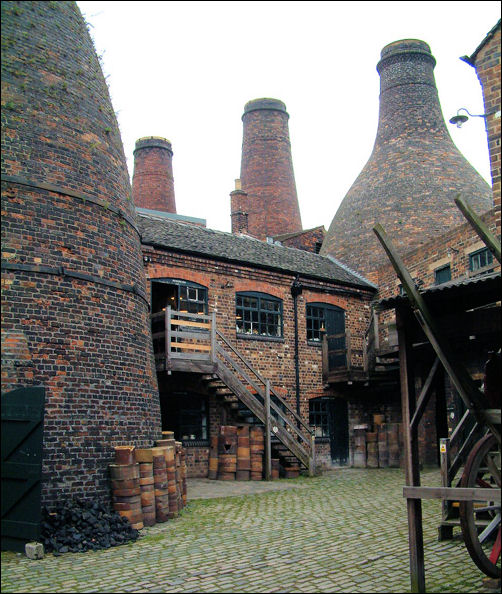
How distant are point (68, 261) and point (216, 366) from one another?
6329 millimetres

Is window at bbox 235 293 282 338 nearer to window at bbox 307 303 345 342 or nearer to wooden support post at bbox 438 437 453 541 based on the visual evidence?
window at bbox 307 303 345 342

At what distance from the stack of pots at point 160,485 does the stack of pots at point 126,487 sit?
1.40 ft

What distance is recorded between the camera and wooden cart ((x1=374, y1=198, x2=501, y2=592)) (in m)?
5.93

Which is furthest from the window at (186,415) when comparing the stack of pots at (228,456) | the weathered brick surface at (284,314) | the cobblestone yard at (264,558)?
the cobblestone yard at (264,558)

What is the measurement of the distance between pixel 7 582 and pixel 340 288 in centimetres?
1547

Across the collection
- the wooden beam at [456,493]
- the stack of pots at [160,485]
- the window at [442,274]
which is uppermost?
the window at [442,274]

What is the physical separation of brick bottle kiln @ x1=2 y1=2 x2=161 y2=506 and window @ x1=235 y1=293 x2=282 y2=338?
6.54 m

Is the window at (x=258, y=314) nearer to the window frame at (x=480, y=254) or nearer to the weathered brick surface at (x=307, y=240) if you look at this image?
the window frame at (x=480, y=254)

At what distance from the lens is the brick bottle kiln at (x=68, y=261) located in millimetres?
8969

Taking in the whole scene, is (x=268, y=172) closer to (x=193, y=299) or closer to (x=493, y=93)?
(x=193, y=299)

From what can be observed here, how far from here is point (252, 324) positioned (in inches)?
712

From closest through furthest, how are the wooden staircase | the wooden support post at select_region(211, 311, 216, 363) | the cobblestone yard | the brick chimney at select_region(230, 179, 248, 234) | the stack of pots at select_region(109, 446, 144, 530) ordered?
the cobblestone yard
the stack of pots at select_region(109, 446, 144, 530)
the wooden staircase
the wooden support post at select_region(211, 311, 216, 363)
the brick chimney at select_region(230, 179, 248, 234)

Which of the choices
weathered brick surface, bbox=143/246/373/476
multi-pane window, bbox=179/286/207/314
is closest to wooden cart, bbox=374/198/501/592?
weathered brick surface, bbox=143/246/373/476

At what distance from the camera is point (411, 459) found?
21.2 feet
